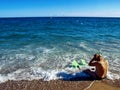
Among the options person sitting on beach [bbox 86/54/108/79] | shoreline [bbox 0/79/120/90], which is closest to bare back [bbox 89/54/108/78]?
person sitting on beach [bbox 86/54/108/79]

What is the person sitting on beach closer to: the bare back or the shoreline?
the bare back

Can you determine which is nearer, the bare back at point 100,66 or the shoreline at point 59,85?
the shoreline at point 59,85

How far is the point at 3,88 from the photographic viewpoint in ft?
19.4

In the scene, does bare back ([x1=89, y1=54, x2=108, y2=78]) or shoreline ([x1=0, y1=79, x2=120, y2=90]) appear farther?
bare back ([x1=89, y1=54, x2=108, y2=78])

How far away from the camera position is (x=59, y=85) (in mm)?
6156

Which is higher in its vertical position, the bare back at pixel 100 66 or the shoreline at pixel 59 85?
the bare back at pixel 100 66

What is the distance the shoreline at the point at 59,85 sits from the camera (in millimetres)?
5961

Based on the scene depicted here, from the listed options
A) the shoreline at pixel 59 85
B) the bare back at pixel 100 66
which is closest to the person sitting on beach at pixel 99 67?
the bare back at pixel 100 66

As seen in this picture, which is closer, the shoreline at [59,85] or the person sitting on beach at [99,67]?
the shoreline at [59,85]

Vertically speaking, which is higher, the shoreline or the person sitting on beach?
the person sitting on beach

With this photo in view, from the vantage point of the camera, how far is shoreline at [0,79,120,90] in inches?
235

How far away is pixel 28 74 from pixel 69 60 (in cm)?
269

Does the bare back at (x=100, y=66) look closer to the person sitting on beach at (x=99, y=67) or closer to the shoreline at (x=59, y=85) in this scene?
the person sitting on beach at (x=99, y=67)

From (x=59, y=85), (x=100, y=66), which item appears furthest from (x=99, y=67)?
(x=59, y=85)
